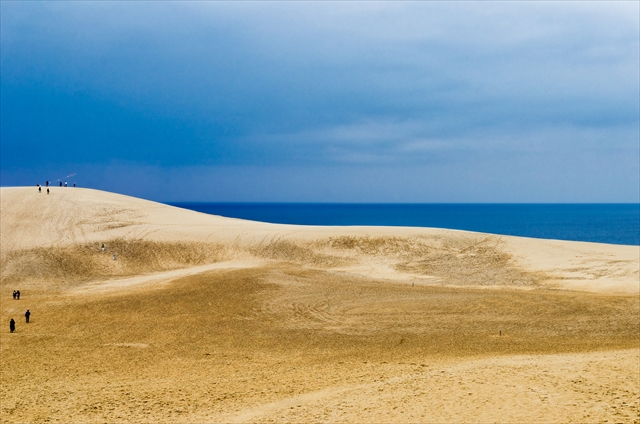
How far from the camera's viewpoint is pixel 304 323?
2519 centimetres

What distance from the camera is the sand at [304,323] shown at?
15094 millimetres

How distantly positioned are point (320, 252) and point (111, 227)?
732 inches

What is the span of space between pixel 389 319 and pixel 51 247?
27.8 metres

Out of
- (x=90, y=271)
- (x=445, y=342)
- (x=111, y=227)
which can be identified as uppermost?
(x=111, y=227)

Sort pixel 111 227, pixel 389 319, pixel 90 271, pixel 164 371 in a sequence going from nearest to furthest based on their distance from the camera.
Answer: pixel 164 371
pixel 389 319
pixel 90 271
pixel 111 227

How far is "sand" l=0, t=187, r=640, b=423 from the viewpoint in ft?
49.5

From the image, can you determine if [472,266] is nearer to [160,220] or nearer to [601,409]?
[601,409]

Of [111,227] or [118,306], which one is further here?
[111,227]

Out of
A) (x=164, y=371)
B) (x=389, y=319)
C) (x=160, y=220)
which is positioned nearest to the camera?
(x=164, y=371)

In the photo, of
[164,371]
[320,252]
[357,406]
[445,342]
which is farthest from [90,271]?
[357,406]

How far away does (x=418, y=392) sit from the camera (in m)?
15.4

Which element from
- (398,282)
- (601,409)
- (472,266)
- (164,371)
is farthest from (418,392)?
(472,266)

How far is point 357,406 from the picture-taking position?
14.5 metres

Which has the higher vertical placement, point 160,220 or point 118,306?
point 160,220
